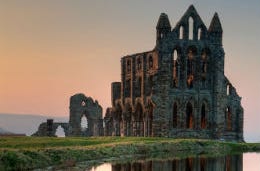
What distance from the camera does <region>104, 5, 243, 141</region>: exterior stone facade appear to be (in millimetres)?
77750

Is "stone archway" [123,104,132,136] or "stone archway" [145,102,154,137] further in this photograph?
"stone archway" [123,104,132,136]

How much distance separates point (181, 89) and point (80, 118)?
2010cm

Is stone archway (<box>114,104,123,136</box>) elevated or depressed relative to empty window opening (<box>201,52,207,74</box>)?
depressed

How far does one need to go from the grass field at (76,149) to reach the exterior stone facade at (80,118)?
3027 centimetres

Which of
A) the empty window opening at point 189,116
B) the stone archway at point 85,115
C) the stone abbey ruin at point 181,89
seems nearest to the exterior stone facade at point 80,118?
the stone archway at point 85,115

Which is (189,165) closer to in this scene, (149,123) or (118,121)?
(149,123)

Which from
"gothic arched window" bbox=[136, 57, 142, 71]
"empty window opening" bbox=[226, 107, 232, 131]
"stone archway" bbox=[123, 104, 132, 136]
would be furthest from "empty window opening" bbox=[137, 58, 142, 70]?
"empty window opening" bbox=[226, 107, 232, 131]

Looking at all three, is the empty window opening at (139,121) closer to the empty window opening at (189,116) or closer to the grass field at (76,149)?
the empty window opening at (189,116)

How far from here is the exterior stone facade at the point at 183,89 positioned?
77750mm

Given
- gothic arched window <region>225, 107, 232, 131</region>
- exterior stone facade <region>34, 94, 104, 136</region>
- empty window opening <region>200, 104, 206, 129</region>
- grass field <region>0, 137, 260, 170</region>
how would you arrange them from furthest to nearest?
exterior stone facade <region>34, 94, 104, 136</region> < gothic arched window <region>225, 107, 232, 131</region> < empty window opening <region>200, 104, 206, 129</region> < grass field <region>0, 137, 260, 170</region>

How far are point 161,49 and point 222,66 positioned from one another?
31.6ft

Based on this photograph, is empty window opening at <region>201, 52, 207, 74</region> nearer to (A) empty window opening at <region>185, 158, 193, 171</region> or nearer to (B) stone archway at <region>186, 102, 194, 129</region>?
(B) stone archway at <region>186, 102, 194, 129</region>

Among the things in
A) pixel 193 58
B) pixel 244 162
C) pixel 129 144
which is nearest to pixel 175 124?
pixel 193 58

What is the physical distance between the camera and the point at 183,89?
79.9 meters
